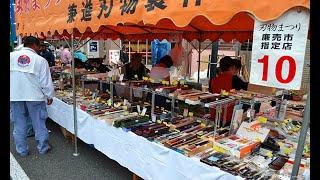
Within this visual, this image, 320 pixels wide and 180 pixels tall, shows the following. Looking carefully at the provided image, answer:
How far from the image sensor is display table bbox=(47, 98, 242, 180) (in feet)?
8.38

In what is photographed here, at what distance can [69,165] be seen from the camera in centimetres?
419

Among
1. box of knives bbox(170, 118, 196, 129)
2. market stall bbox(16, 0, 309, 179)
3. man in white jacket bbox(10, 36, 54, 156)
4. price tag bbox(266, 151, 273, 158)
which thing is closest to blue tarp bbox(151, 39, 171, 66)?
market stall bbox(16, 0, 309, 179)

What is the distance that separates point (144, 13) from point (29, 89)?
8.72ft

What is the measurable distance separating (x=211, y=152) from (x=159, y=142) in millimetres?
574

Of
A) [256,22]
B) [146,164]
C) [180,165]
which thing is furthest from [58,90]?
[256,22]

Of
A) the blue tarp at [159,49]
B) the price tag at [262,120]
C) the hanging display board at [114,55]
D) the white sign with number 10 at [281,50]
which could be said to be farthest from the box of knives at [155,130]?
the hanging display board at [114,55]

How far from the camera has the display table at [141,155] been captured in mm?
2555

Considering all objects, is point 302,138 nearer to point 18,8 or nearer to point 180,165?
point 180,165

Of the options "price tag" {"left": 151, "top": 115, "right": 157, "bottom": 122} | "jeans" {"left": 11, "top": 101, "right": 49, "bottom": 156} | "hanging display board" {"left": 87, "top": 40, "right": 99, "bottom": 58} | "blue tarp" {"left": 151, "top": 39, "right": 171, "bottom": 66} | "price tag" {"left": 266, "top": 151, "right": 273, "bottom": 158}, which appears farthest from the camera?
"hanging display board" {"left": 87, "top": 40, "right": 99, "bottom": 58}

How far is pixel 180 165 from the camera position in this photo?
2693 millimetres

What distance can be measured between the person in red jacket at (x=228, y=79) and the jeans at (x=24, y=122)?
2847mm

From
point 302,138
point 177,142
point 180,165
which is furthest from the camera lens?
point 177,142

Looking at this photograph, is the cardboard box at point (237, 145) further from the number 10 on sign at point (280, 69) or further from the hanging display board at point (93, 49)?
the hanging display board at point (93, 49)

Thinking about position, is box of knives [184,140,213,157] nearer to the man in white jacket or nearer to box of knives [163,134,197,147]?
box of knives [163,134,197,147]
